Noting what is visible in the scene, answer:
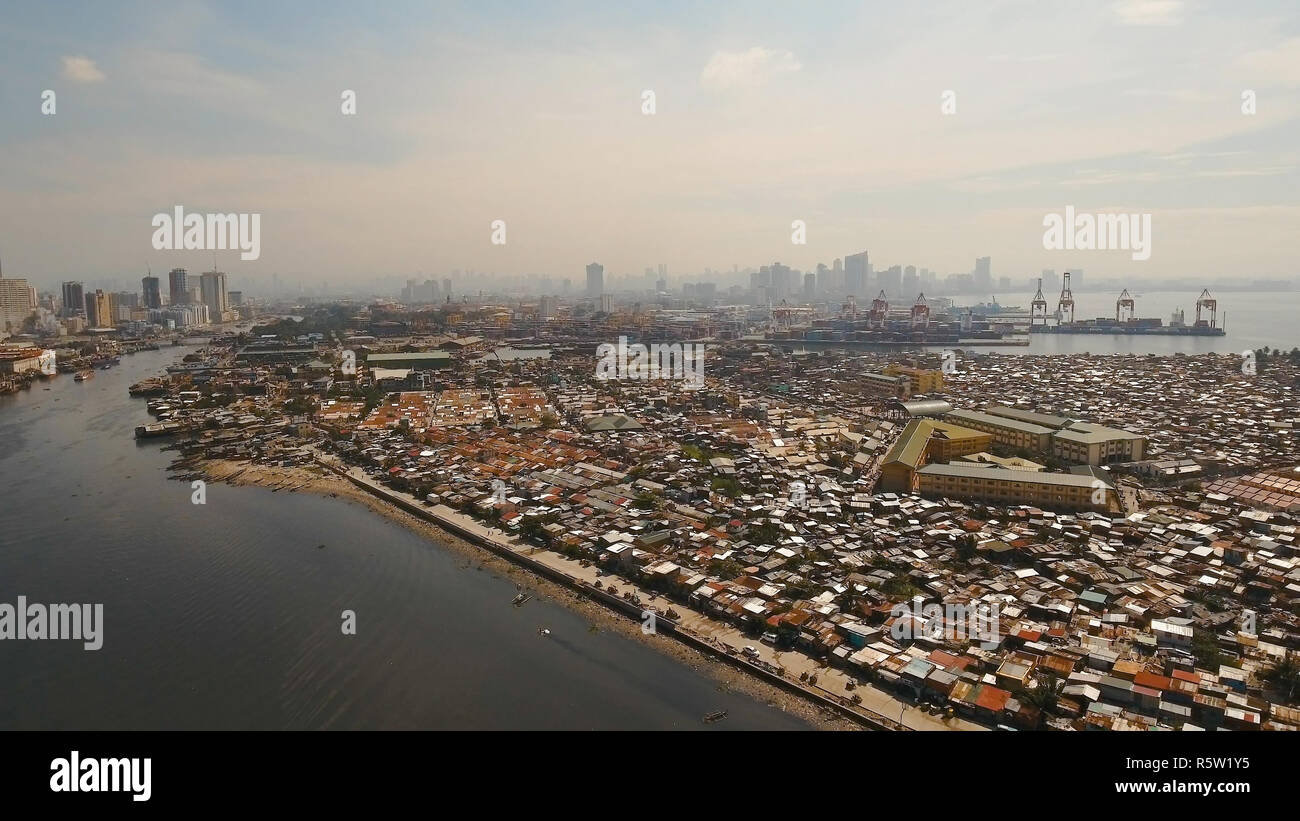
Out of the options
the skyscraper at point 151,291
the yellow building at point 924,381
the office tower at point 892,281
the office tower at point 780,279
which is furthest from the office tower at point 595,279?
the yellow building at point 924,381

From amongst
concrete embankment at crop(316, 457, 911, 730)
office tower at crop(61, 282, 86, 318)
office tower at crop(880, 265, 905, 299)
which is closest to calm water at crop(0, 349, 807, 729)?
concrete embankment at crop(316, 457, 911, 730)

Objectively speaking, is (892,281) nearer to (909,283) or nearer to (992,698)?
(909,283)

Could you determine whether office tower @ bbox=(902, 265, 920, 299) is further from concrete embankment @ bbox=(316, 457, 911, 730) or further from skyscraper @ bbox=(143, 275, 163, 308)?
concrete embankment @ bbox=(316, 457, 911, 730)

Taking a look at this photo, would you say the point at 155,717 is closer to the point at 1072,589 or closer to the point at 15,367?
the point at 1072,589

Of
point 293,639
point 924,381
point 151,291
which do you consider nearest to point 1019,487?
point 293,639

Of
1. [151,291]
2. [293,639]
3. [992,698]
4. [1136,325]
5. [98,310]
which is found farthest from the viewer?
[151,291]

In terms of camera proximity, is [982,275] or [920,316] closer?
[920,316]

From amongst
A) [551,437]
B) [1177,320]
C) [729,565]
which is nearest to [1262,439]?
[729,565]
